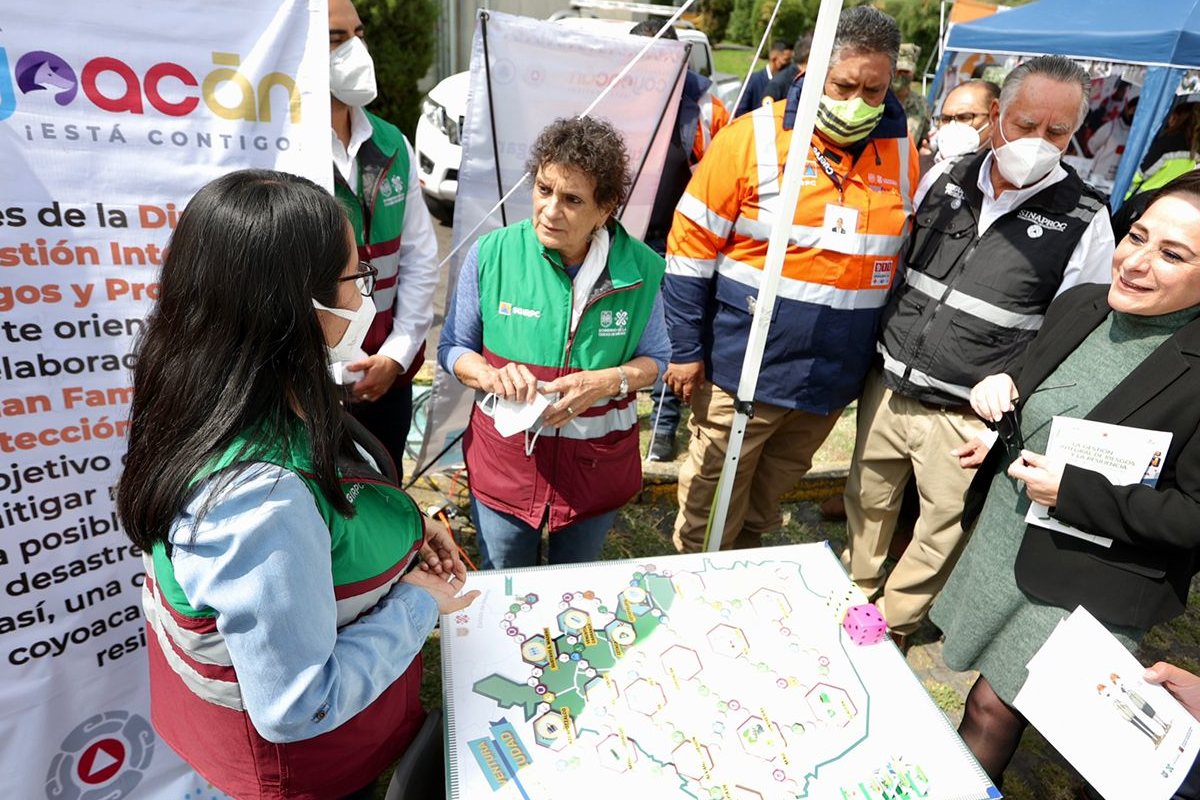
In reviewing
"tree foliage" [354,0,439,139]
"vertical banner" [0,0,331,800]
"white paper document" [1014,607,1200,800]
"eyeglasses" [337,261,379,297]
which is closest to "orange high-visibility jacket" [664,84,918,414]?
"white paper document" [1014,607,1200,800]

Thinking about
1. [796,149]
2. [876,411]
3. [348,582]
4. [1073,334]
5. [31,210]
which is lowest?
[876,411]

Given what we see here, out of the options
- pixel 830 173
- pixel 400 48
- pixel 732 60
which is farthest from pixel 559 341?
pixel 732 60

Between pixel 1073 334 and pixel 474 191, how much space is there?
2233 mm

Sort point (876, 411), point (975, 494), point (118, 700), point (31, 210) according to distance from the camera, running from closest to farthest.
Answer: point (31, 210) → point (118, 700) → point (975, 494) → point (876, 411)

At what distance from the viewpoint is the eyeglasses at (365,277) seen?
51.3 inches

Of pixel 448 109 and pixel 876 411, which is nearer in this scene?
pixel 876 411

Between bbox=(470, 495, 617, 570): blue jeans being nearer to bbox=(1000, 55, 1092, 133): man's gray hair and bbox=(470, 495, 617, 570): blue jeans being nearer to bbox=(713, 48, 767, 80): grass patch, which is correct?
bbox=(1000, 55, 1092, 133): man's gray hair

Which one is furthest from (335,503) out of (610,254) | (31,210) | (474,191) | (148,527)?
(474,191)

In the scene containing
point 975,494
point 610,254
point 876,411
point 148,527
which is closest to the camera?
point 148,527

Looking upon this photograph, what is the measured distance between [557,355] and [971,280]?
4.73 ft

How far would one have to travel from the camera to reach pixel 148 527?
45.1 inches

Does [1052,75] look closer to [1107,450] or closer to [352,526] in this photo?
[1107,450]

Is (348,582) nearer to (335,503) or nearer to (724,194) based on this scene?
(335,503)

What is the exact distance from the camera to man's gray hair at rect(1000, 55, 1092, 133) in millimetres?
2424
